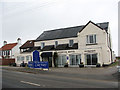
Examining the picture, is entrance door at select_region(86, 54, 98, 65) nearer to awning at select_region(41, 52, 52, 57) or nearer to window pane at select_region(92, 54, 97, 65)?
window pane at select_region(92, 54, 97, 65)

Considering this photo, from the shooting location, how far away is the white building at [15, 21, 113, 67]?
2717 cm

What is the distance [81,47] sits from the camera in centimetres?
2920

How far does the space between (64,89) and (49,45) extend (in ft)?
89.8

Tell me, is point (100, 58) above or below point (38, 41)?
below

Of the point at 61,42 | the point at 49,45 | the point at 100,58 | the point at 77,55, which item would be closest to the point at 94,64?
the point at 100,58

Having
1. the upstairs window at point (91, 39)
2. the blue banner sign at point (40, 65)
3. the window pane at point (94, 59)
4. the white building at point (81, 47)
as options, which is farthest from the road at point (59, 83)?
the upstairs window at point (91, 39)

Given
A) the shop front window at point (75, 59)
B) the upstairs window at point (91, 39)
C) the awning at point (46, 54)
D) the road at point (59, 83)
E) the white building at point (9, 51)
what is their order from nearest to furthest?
the road at point (59, 83) < the upstairs window at point (91, 39) < the shop front window at point (75, 59) < the awning at point (46, 54) < the white building at point (9, 51)

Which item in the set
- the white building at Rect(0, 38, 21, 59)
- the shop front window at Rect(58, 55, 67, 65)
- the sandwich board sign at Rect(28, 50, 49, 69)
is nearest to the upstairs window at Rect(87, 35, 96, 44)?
the shop front window at Rect(58, 55, 67, 65)

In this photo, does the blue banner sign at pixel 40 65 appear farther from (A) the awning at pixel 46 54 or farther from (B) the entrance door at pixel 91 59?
(B) the entrance door at pixel 91 59

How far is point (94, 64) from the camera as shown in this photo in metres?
27.0

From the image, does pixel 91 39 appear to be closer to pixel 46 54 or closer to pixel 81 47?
→ pixel 81 47

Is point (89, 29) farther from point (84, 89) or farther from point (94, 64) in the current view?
point (84, 89)

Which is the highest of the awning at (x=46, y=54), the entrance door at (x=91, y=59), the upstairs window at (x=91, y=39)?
the upstairs window at (x=91, y=39)

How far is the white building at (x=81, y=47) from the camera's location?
27.2 m
